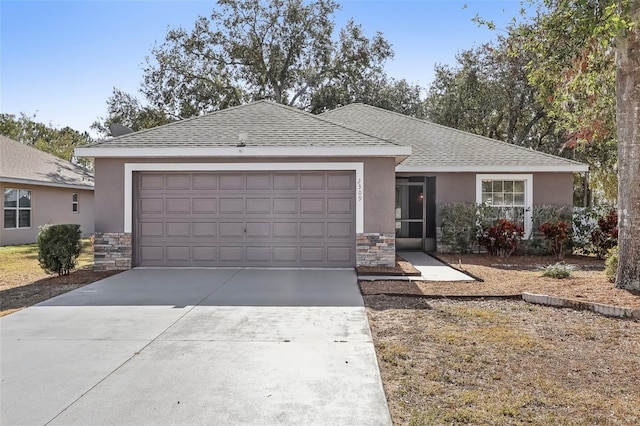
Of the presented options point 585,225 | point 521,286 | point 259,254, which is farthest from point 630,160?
point 259,254

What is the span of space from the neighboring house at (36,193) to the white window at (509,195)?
16.9 metres

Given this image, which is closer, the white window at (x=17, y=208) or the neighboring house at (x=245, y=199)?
the neighboring house at (x=245, y=199)

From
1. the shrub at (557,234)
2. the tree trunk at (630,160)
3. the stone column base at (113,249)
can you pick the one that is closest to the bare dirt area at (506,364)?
the tree trunk at (630,160)

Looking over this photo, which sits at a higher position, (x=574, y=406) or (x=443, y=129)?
(x=443, y=129)

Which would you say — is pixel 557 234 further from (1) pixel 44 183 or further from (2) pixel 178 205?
(1) pixel 44 183

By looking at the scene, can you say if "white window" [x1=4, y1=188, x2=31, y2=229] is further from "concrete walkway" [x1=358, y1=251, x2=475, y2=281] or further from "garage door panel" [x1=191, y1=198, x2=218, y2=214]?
"concrete walkway" [x1=358, y1=251, x2=475, y2=281]

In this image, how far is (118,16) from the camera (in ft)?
42.2

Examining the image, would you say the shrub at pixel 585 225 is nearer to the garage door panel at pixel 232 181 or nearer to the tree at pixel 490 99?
the garage door panel at pixel 232 181

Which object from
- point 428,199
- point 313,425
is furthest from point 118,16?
point 313,425

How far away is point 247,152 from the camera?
963 cm

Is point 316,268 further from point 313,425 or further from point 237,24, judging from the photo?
point 237,24

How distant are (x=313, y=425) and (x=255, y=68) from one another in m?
27.0

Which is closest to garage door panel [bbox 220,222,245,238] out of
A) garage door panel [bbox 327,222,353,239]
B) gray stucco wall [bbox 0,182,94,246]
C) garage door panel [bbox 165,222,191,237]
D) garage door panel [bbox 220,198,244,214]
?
garage door panel [bbox 220,198,244,214]

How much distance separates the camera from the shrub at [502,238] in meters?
12.3
